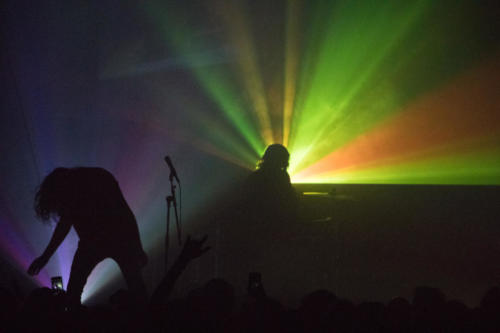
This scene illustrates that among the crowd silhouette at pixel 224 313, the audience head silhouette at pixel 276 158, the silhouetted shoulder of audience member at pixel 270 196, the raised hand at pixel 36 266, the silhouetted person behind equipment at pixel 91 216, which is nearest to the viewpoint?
the crowd silhouette at pixel 224 313

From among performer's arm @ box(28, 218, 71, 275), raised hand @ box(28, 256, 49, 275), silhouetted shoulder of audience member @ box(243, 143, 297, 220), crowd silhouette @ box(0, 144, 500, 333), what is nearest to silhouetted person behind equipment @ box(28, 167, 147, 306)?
performer's arm @ box(28, 218, 71, 275)

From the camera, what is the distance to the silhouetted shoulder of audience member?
4.72 metres

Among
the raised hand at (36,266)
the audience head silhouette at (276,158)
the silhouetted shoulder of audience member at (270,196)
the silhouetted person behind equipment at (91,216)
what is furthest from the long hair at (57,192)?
the audience head silhouette at (276,158)

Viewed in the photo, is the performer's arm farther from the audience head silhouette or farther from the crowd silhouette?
the audience head silhouette

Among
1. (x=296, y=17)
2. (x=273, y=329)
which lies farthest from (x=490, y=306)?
(x=296, y=17)

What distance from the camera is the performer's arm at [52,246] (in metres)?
3.01

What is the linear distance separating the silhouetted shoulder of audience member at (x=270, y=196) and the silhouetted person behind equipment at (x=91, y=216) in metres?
1.74

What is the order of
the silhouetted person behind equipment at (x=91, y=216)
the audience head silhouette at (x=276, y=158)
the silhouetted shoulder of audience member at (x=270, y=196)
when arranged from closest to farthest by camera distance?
the silhouetted person behind equipment at (x=91, y=216), the silhouetted shoulder of audience member at (x=270, y=196), the audience head silhouette at (x=276, y=158)

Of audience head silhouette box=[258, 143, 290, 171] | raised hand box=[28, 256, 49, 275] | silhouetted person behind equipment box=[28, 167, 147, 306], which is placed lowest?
raised hand box=[28, 256, 49, 275]

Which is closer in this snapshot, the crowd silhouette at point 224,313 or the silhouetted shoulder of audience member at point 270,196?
the crowd silhouette at point 224,313

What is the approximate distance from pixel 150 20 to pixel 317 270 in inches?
163

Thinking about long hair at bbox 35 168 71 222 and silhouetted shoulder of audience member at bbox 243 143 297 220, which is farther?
silhouetted shoulder of audience member at bbox 243 143 297 220

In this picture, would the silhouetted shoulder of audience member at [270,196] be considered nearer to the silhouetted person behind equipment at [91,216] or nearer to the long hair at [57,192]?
the silhouetted person behind equipment at [91,216]

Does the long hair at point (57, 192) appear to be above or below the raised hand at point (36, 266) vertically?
above
